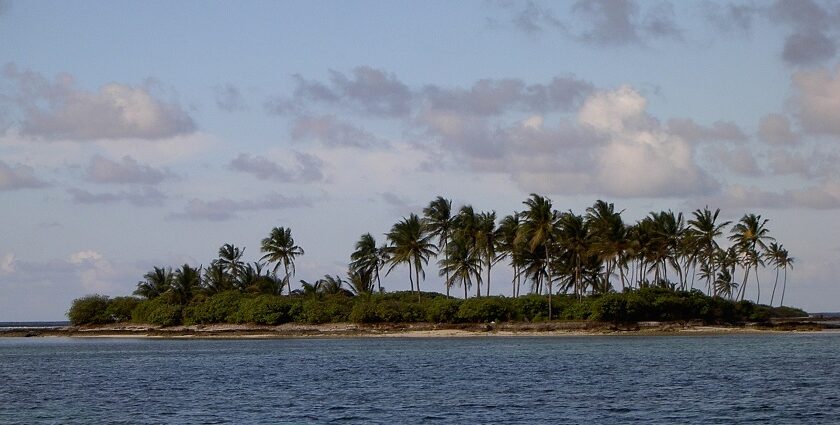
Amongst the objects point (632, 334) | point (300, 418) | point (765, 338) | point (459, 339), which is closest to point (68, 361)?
point (459, 339)

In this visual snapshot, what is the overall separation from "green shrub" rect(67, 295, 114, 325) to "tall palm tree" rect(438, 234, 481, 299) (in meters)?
43.8

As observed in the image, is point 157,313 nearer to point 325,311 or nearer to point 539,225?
point 325,311

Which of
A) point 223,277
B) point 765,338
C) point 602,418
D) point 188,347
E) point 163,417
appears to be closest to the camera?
point 602,418

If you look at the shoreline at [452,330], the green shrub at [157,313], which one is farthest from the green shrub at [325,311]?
the green shrub at [157,313]

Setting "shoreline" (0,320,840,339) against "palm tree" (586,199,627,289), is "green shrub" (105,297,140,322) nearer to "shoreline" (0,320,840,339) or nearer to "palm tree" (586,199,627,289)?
"shoreline" (0,320,840,339)

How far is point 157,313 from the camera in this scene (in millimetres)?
117812

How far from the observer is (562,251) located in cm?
10944

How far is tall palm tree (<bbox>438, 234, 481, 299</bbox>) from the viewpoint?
357 ft

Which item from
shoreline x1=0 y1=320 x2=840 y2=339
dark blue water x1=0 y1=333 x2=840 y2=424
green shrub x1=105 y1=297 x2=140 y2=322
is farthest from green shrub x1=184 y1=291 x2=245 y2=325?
dark blue water x1=0 y1=333 x2=840 y2=424

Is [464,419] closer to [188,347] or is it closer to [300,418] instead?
[300,418]

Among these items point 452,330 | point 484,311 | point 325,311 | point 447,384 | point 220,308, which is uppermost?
point 220,308

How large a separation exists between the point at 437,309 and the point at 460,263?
723 cm

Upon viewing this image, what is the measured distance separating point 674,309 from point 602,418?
6518 cm

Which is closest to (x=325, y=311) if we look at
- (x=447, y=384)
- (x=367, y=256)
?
(x=367, y=256)
